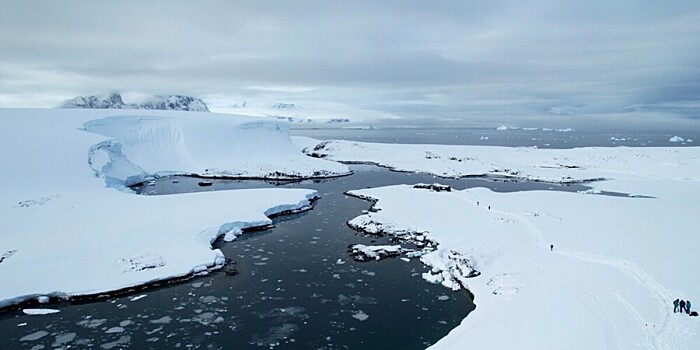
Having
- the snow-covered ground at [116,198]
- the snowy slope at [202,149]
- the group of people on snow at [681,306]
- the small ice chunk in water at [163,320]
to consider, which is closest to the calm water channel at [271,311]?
the small ice chunk in water at [163,320]

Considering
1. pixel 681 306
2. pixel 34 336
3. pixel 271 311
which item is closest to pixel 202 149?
pixel 34 336

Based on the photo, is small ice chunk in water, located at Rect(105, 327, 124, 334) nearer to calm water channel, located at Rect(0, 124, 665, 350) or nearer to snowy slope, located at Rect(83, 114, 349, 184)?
calm water channel, located at Rect(0, 124, 665, 350)

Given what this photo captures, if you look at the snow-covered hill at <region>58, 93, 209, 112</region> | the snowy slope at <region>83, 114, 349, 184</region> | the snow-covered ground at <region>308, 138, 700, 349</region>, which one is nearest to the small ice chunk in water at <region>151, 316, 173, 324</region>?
the snow-covered ground at <region>308, 138, 700, 349</region>

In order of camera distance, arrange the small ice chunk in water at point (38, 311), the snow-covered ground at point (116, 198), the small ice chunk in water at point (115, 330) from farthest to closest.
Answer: the snow-covered ground at point (116, 198)
the small ice chunk in water at point (38, 311)
the small ice chunk in water at point (115, 330)

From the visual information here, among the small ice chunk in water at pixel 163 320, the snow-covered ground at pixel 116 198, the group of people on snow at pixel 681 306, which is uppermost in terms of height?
the snow-covered ground at pixel 116 198

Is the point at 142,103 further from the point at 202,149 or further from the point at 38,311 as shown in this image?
the point at 38,311

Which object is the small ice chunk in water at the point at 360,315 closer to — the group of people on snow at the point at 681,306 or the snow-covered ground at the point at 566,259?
the snow-covered ground at the point at 566,259
